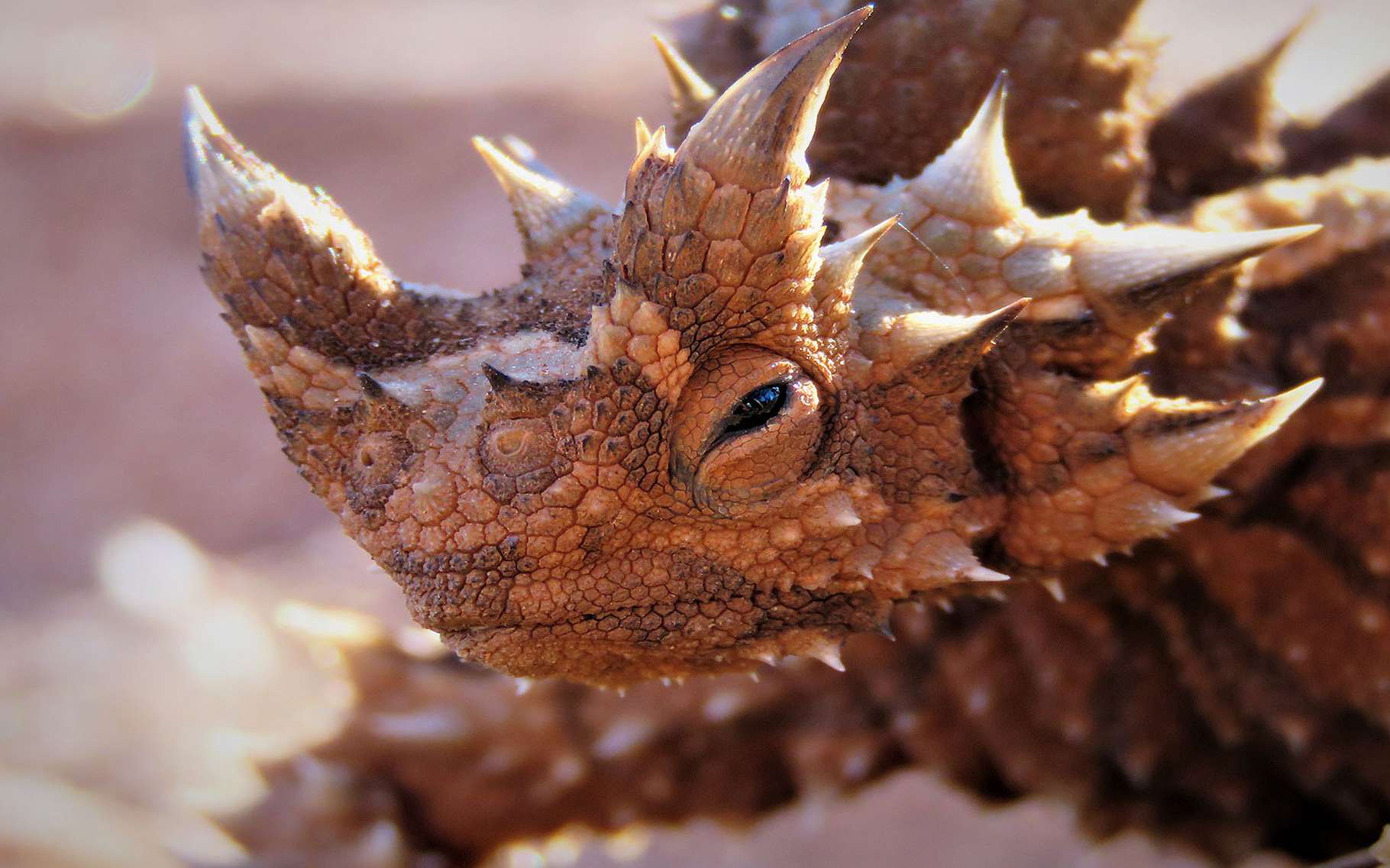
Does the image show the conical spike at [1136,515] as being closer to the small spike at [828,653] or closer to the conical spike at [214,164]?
the small spike at [828,653]

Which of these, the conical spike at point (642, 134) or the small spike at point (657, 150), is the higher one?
the conical spike at point (642, 134)

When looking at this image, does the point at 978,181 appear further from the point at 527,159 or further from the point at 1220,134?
the point at 1220,134

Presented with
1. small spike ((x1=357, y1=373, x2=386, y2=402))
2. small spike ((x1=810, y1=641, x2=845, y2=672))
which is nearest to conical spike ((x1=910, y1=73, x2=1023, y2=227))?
small spike ((x1=810, y1=641, x2=845, y2=672))

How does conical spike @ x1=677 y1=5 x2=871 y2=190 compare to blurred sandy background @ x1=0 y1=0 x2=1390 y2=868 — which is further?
blurred sandy background @ x1=0 y1=0 x2=1390 y2=868

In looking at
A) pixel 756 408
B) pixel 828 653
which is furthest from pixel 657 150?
pixel 828 653

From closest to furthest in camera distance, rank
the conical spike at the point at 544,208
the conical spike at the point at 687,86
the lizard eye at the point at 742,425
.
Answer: the lizard eye at the point at 742,425
the conical spike at the point at 544,208
the conical spike at the point at 687,86

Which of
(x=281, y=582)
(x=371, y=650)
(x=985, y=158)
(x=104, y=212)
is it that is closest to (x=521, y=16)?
(x=104, y=212)

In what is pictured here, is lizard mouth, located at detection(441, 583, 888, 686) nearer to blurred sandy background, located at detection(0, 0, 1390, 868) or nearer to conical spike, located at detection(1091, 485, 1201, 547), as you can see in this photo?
conical spike, located at detection(1091, 485, 1201, 547)

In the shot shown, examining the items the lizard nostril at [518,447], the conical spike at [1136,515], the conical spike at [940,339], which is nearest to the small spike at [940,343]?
the conical spike at [940,339]
